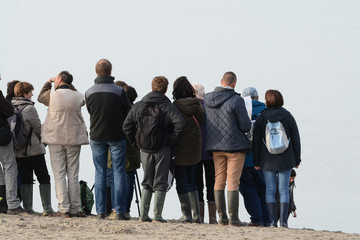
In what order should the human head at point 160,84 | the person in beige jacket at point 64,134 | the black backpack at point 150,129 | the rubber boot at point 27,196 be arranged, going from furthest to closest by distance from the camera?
the rubber boot at point 27,196, the person in beige jacket at point 64,134, the human head at point 160,84, the black backpack at point 150,129

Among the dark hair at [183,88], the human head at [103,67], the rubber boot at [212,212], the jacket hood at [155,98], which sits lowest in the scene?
the rubber boot at [212,212]

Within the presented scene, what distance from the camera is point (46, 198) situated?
11406mm

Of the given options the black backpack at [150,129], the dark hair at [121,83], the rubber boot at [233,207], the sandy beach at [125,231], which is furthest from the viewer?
the dark hair at [121,83]

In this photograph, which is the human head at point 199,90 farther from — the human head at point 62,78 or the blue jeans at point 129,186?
the human head at point 62,78

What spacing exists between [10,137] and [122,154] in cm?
157

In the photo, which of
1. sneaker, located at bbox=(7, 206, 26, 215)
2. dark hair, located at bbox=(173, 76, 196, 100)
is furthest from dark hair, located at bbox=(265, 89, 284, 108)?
sneaker, located at bbox=(7, 206, 26, 215)

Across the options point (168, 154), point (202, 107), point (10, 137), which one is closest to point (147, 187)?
point (168, 154)

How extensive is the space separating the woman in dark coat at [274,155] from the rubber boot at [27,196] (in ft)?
10.6

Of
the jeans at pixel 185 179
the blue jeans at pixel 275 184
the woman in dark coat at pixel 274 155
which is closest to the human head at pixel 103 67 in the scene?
the jeans at pixel 185 179

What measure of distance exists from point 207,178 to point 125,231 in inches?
68.4

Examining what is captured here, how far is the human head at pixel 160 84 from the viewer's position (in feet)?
34.1

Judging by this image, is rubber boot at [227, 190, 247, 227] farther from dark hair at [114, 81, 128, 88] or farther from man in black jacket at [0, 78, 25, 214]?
man in black jacket at [0, 78, 25, 214]

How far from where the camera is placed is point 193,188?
10.7m

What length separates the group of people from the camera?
10.4 m
